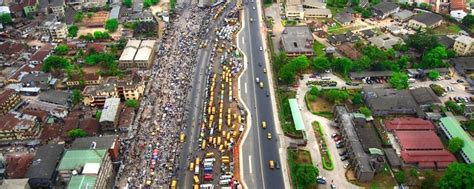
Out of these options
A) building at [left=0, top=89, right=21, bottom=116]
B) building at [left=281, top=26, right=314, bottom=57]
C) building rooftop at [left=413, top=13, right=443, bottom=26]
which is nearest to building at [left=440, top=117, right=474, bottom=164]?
building at [left=281, top=26, right=314, bottom=57]

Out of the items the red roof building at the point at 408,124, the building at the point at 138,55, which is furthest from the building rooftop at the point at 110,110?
the red roof building at the point at 408,124

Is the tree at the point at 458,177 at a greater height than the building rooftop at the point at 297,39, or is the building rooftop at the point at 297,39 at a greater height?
the building rooftop at the point at 297,39

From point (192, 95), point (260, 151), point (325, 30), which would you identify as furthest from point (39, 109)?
point (325, 30)

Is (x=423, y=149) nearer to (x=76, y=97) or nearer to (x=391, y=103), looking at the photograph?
(x=391, y=103)

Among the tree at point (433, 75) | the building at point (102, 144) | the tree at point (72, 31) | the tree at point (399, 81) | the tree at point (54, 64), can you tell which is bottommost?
the building at point (102, 144)

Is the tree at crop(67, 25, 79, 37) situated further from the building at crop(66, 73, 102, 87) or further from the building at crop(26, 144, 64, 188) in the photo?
the building at crop(26, 144, 64, 188)

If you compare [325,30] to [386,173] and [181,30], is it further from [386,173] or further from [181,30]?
[386,173]

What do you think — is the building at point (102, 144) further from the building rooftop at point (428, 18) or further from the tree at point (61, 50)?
the building rooftop at point (428, 18)
